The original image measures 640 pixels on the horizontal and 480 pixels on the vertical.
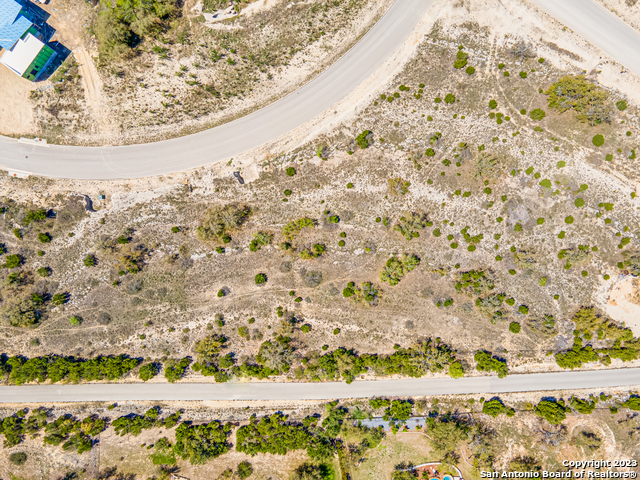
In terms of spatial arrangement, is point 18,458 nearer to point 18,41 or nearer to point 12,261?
point 12,261

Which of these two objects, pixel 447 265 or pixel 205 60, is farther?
pixel 447 265

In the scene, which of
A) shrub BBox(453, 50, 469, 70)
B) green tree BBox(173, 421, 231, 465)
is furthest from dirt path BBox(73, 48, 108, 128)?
shrub BBox(453, 50, 469, 70)

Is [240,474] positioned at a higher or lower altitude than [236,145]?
lower

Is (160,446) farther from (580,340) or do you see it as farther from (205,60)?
(580,340)

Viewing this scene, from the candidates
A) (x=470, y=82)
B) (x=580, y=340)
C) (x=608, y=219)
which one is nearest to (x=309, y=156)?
(x=470, y=82)

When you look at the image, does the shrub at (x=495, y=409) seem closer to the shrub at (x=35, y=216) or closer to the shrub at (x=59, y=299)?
the shrub at (x=59, y=299)

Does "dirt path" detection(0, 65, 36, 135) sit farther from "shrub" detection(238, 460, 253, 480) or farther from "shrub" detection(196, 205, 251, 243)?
"shrub" detection(238, 460, 253, 480)

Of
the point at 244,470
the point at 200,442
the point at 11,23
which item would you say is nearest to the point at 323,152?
the point at 11,23
